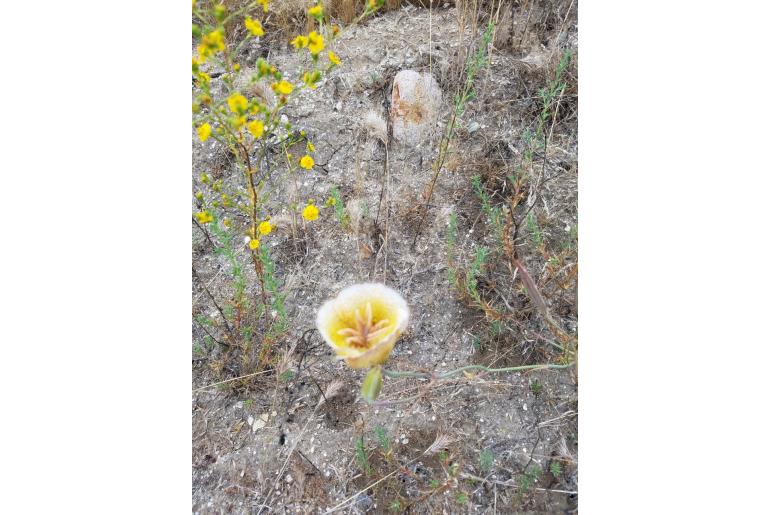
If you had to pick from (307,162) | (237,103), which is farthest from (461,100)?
(237,103)

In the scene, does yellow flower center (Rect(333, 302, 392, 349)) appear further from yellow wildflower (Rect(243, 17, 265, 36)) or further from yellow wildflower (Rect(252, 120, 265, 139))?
yellow wildflower (Rect(243, 17, 265, 36))

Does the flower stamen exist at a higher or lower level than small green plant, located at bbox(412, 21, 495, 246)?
lower

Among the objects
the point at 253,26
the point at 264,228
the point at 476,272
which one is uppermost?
the point at 253,26

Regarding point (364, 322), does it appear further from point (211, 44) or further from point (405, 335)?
point (211, 44)

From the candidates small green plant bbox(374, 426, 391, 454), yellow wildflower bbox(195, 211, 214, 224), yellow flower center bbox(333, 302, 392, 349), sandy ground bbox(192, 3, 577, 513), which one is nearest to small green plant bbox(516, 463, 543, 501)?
sandy ground bbox(192, 3, 577, 513)
